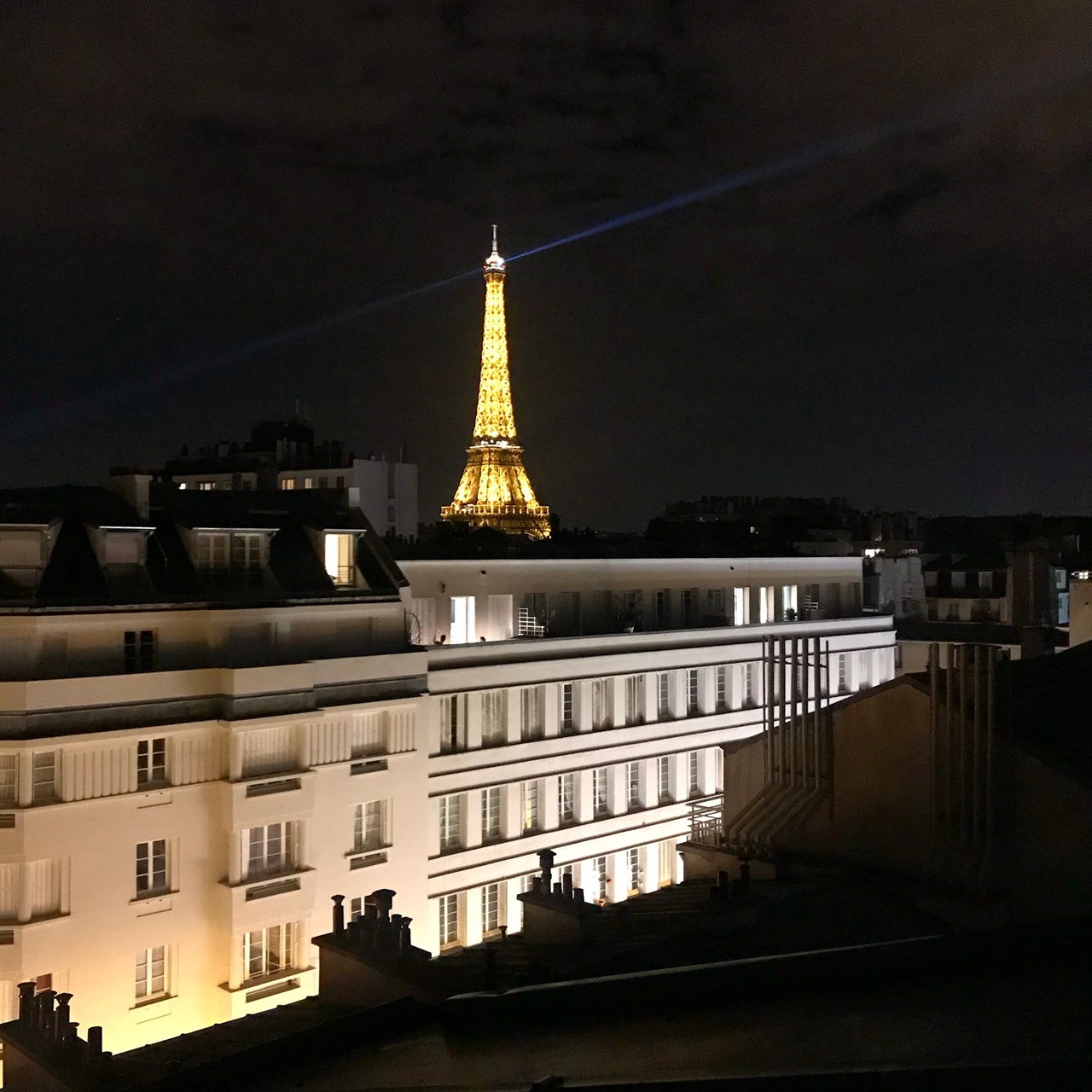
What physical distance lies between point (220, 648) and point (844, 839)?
15577 mm

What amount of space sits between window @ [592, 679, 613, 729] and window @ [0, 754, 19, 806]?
65.8 ft

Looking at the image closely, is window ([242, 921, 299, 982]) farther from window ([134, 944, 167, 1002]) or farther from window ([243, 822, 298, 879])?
window ([134, 944, 167, 1002])

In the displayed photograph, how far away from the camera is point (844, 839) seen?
63.3 feet

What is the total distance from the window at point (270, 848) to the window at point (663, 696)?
17.0m

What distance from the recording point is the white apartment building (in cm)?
2498

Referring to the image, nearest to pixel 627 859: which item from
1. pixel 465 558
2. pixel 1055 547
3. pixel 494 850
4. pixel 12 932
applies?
pixel 494 850

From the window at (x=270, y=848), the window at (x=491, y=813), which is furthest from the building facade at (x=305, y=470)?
the window at (x=270, y=848)

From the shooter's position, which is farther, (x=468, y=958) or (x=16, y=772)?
(x=16, y=772)

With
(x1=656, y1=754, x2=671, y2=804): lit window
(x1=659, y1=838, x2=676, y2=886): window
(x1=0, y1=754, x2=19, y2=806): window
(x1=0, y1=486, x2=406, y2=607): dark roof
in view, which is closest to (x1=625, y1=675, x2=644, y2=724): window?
(x1=656, y1=754, x2=671, y2=804): lit window

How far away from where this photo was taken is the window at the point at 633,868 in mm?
41312

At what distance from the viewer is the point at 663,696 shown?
4284 centimetres

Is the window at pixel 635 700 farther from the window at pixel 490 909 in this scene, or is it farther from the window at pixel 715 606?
the window at pixel 490 909

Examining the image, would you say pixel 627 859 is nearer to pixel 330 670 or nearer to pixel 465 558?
pixel 465 558

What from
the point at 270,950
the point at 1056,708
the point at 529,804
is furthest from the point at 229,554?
the point at 1056,708
